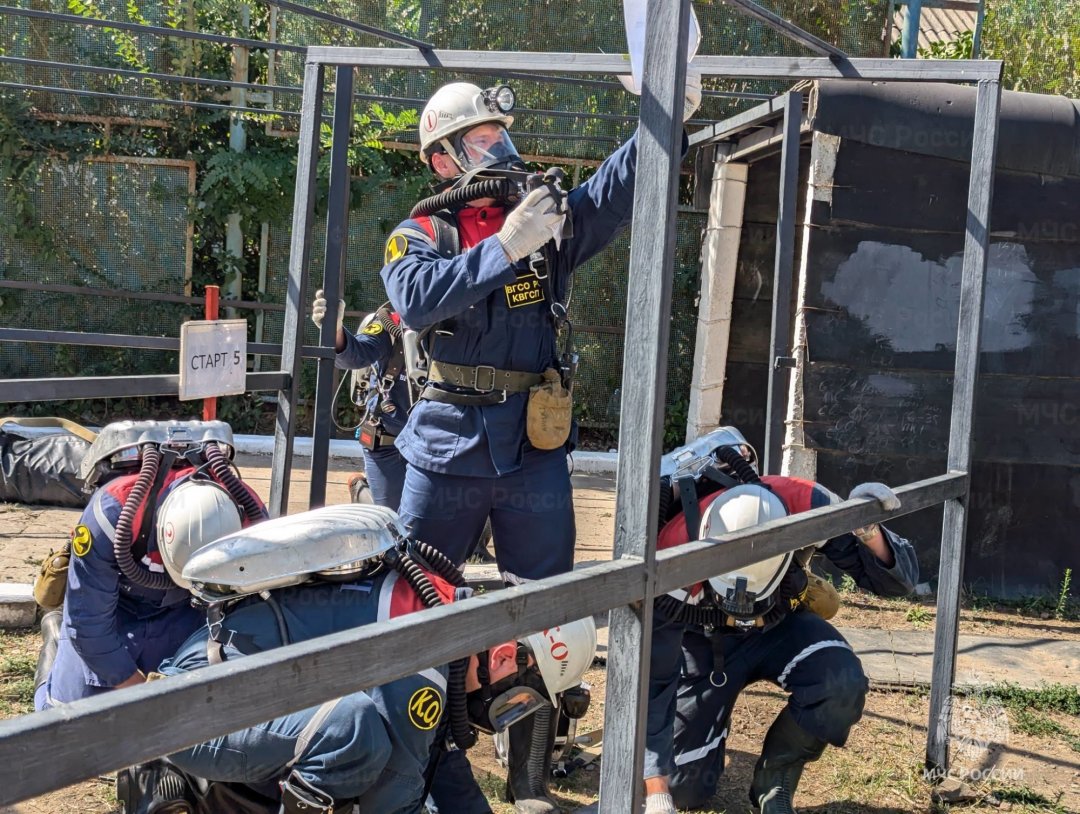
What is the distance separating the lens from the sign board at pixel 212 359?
3.38 metres

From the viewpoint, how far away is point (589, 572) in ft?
6.18

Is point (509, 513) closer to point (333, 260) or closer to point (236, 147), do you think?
point (333, 260)

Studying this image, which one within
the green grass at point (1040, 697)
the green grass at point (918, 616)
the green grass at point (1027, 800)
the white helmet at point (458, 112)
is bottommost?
the green grass at point (1027, 800)

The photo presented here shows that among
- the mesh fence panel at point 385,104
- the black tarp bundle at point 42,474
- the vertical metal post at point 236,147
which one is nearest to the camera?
the black tarp bundle at point 42,474

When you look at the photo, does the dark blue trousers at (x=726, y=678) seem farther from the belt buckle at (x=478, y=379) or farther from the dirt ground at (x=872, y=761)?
the belt buckle at (x=478, y=379)

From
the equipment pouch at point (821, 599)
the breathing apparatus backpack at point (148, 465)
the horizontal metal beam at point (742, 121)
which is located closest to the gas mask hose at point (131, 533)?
the breathing apparatus backpack at point (148, 465)

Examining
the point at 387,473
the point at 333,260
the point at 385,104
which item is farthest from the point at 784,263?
the point at 385,104

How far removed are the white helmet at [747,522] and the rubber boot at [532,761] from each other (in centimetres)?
64

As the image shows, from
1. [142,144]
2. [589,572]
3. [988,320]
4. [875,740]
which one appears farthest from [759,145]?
[142,144]

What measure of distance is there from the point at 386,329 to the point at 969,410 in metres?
2.09

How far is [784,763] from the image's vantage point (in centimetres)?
336

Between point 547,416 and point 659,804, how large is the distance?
108 centimetres

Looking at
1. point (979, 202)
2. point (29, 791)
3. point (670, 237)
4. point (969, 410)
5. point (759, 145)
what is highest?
point (759, 145)

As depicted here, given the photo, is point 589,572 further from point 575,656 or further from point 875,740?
point 875,740
